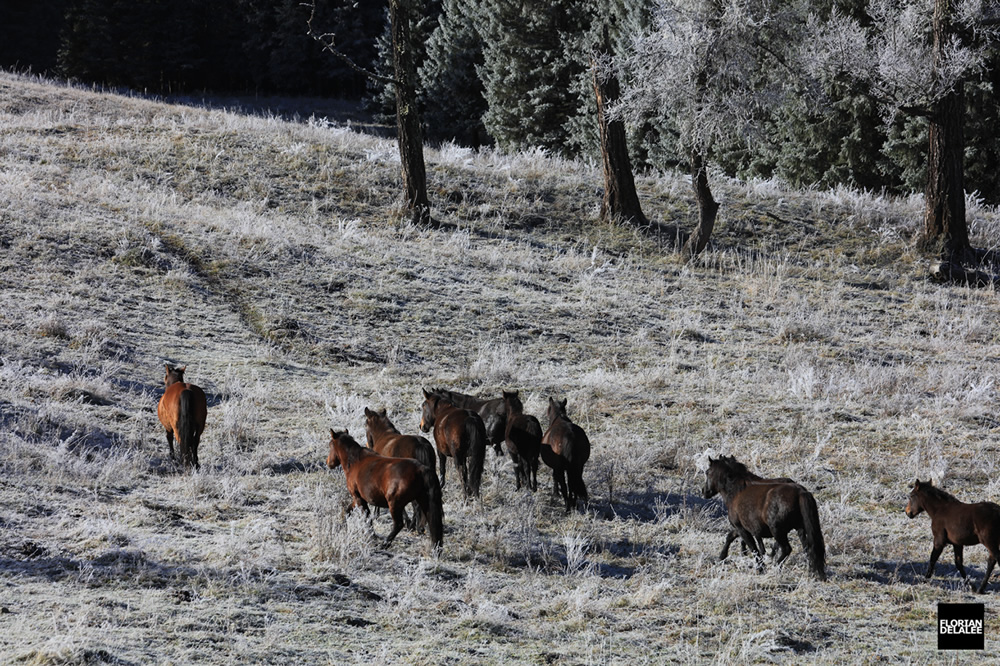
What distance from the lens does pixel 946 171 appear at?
19641 millimetres

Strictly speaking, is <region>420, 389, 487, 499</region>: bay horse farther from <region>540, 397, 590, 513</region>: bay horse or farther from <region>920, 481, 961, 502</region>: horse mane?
<region>920, 481, 961, 502</region>: horse mane

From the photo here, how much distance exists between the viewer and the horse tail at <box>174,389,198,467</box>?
9.54 metres

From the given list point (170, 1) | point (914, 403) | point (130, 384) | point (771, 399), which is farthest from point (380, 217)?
point (170, 1)

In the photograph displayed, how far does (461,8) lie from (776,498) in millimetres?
40645

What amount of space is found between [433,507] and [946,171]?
16363mm

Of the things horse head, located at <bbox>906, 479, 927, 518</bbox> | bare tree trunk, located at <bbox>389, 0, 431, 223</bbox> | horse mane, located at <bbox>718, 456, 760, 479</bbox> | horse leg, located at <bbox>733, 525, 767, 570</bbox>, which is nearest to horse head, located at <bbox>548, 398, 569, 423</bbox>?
horse mane, located at <bbox>718, 456, 760, 479</bbox>

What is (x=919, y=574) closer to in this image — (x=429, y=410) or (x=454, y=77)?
(x=429, y=410)

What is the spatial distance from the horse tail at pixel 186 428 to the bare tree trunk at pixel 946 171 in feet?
52.8

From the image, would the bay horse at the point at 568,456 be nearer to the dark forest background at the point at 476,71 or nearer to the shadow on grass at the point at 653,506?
→ the shadow on grass at the point at 653,506

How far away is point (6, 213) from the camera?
17.3 m

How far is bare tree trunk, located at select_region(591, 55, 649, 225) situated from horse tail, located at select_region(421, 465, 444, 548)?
46.2 feet

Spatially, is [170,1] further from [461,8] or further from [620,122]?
[620,122]

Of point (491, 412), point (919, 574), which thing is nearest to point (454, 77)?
point (491, 412)

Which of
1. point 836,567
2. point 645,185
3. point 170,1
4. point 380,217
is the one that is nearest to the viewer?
point 836,567
